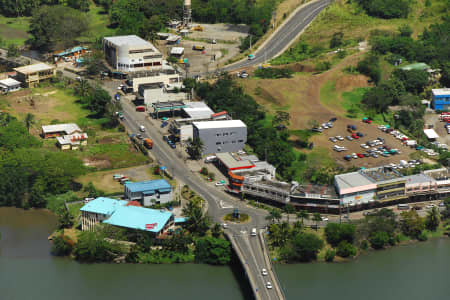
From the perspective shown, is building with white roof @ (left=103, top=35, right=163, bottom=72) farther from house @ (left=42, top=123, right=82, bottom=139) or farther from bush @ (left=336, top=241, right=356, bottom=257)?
bush @ (left=336, top=241, right=356, bottom=257)

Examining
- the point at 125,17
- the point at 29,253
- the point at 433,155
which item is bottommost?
the point at 29,253

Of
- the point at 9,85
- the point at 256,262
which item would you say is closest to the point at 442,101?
the point at 256,262

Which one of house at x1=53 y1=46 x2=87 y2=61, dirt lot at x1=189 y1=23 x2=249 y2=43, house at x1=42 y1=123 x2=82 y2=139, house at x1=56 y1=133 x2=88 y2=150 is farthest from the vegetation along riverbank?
dirt lot at x1=189 y1=23 x2=249 y2=43

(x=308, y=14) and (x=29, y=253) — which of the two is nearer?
(x=29, y=253)

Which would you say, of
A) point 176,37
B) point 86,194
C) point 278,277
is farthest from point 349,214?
point 176,37

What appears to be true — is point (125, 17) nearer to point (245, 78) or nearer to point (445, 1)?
point (245, 78)

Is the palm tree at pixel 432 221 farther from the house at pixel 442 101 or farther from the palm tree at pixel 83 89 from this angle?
the palm tree at pixel 83 89
